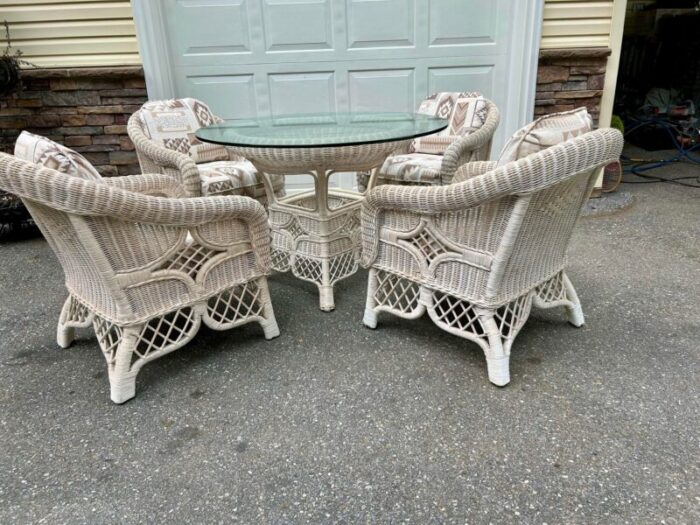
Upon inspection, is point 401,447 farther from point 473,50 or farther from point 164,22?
point 164,22

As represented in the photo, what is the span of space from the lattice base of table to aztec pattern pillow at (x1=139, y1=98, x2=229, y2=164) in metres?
0.72

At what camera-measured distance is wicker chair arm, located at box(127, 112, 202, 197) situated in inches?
87.7

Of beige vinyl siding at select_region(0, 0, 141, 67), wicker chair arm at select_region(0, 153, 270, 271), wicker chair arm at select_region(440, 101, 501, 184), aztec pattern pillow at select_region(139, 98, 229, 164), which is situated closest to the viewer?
wicker chair arm at select_region(0, 153, 270, 271)

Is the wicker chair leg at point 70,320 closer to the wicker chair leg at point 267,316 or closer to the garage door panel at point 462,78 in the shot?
the wicker chair leg at point 267,316

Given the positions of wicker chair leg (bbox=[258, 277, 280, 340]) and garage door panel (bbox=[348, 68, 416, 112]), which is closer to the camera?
wicker chair leg (bbox=[258, 277, 280, 340])

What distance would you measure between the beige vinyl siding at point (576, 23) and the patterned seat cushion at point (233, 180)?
79.3 inches

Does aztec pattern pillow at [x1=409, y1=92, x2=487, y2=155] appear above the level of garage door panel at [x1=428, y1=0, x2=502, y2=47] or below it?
below

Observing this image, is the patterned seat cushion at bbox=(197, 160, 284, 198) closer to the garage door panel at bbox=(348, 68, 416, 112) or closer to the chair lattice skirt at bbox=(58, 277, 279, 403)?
the chair lattice skirt at bbox=(58, 277, 279, 403)

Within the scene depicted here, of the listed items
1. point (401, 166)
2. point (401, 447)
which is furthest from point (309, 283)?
point (401, 447)

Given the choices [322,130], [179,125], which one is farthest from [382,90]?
[322,130]

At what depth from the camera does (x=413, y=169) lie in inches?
97.0

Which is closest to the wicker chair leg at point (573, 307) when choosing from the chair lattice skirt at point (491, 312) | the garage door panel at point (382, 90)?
the chair lattice skirt at point (491, 312)

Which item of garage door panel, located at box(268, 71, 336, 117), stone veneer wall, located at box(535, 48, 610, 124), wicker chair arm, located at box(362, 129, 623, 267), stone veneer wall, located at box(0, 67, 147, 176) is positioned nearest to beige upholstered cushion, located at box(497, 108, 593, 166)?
wicker chair arm, located at box(362, 129, 623, 267)

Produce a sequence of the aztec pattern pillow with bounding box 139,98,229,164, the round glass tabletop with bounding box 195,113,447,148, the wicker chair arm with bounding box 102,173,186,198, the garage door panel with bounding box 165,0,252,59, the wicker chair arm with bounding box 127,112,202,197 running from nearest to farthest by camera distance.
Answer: the round glass tabletop with bounding box 195,113,447,148, the wicker chair arm with bounding box 102,173,186,198, the wicker chair arm with bounding box 127,112,202,197, the aztec pattern pillow with bounding box 139,98,229,164, the garage door panel with bounding box 165,0,252,59
